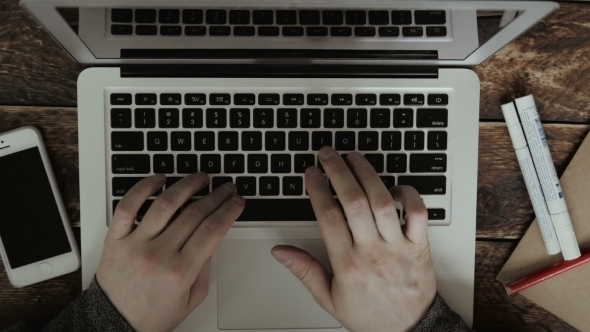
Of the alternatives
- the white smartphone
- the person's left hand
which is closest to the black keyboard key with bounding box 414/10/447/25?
the person's left hand

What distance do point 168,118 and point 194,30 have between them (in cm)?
12

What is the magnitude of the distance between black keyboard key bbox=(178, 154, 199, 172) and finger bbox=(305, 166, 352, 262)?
15cm

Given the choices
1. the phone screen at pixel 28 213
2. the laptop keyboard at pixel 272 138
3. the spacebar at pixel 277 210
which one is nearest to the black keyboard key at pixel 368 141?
the laptop keyboard at pixel 272 138

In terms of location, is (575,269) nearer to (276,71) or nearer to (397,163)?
(397,163)

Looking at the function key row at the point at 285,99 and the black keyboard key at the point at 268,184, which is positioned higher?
the function key row at the point at 285,99

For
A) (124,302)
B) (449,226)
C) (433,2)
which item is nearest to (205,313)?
(124,302)

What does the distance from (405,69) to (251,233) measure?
0.29m

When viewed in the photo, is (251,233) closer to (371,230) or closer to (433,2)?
(371,230)

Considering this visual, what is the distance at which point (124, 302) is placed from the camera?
1.90 feet

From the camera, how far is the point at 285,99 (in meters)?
0.61

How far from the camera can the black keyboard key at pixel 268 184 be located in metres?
0.61

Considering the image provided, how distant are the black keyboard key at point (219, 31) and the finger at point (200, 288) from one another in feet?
0.93

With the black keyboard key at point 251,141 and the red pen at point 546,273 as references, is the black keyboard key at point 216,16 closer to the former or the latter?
the black keyboard key at point 251,141

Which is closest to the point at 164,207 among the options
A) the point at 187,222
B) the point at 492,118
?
the point at 187,222
